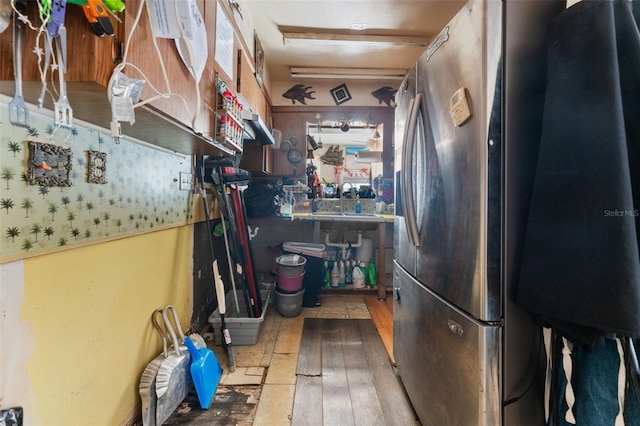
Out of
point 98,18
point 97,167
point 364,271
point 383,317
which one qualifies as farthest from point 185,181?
point 364,271

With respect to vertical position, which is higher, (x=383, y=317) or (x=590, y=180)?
(x=590, y=180)

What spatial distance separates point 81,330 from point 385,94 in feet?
10.6

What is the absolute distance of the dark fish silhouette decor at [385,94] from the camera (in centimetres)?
310

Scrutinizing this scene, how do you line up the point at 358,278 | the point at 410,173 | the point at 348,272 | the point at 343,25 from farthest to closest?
the point at 348,272, the point at 358,278, the point at 343,25, the point at 410,173

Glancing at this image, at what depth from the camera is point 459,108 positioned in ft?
2.88

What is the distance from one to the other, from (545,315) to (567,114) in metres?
0.52

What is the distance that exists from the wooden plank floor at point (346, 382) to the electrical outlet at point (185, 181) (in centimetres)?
132

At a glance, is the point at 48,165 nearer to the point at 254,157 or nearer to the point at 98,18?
the point at 98,18

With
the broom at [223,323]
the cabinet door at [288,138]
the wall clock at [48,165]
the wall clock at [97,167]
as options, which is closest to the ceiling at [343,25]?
the cabinet door at [288,138]

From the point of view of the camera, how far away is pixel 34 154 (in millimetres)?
759

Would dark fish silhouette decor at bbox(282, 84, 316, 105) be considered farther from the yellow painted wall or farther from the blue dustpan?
the blue dustpan

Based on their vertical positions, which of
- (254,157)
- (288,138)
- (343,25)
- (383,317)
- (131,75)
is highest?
(343,25)

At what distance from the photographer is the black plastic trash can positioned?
2.58 m

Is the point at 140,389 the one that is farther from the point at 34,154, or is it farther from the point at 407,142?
the point at 407,142
